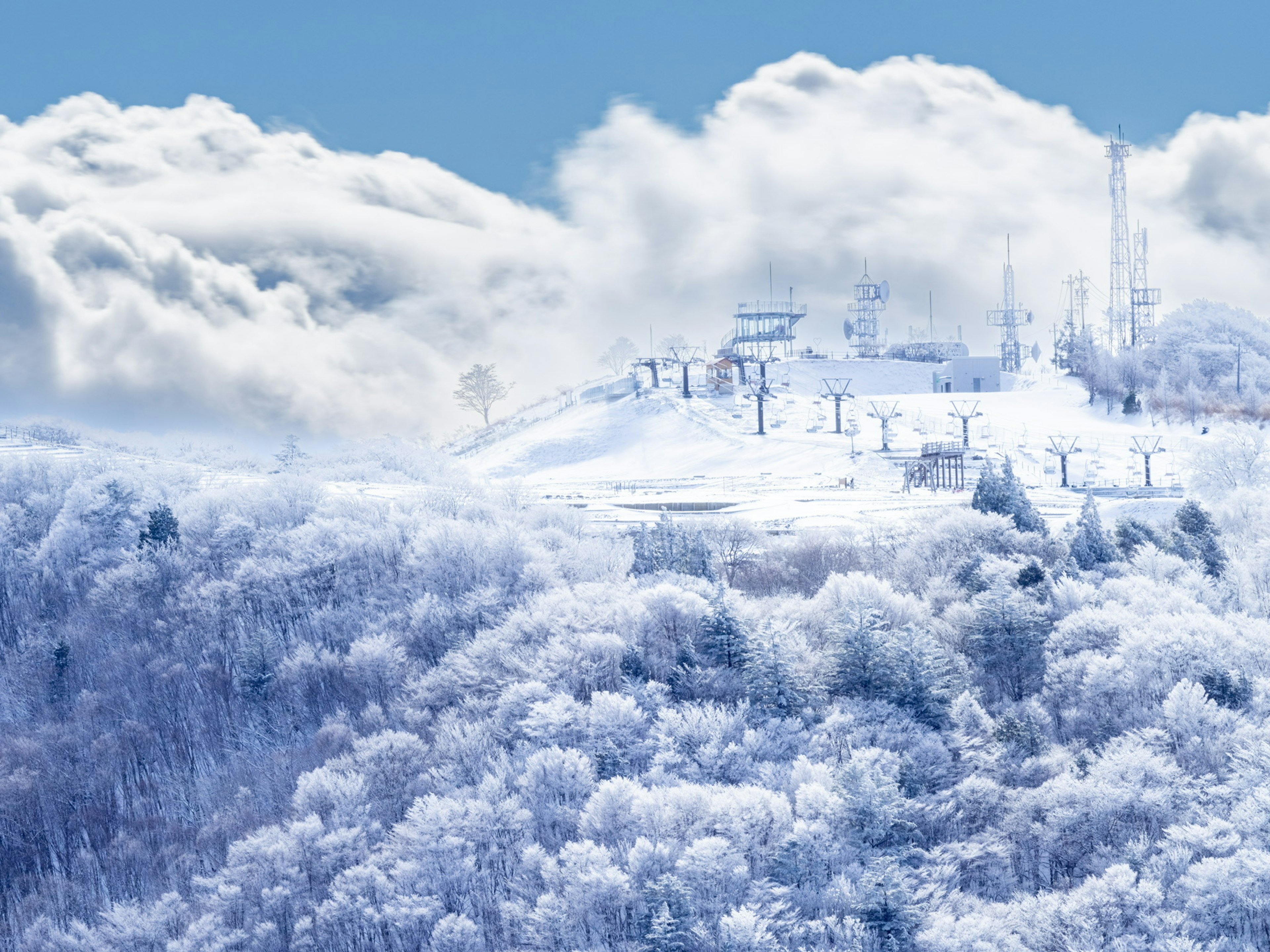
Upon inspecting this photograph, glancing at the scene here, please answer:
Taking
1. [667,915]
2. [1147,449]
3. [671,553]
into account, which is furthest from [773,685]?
[1147,449]

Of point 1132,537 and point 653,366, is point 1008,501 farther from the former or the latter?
point 653,366

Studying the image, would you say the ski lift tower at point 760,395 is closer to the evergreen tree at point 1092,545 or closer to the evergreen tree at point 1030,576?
the evergreen tree at point 1092,545

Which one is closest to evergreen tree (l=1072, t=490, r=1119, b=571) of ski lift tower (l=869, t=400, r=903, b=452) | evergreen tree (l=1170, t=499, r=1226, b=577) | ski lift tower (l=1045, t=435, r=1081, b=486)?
evergreen tree (l=1170, t=499, r=1226, b=577)

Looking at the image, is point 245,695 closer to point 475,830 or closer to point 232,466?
point 475,830

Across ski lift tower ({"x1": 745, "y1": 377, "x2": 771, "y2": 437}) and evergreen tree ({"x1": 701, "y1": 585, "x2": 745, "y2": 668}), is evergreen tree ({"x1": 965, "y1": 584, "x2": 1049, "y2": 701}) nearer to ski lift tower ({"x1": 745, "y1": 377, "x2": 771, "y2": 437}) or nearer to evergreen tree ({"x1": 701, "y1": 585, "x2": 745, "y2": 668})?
evergreen tree ({"x1": 701, "y1": 585, "x2": 745, "y2": 668})

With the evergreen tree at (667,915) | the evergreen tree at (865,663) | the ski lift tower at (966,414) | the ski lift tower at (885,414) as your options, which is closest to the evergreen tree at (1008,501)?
the evergreen tree at (865,663)

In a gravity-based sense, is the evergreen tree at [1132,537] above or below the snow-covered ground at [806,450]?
below
